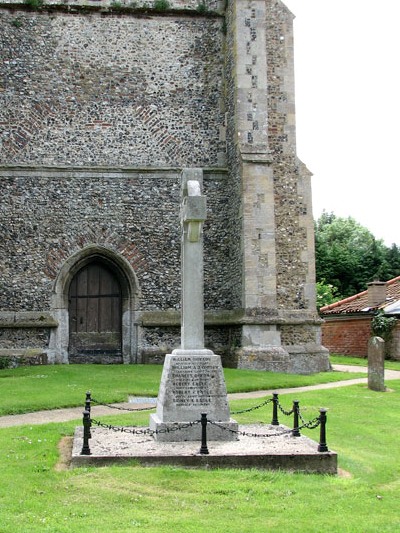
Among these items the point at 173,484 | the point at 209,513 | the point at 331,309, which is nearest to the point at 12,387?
the point at 173,484

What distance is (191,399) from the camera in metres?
9.13

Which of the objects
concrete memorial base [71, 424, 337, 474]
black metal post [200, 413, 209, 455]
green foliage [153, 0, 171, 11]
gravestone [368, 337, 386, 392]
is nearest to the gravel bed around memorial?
concrete memorial base [71, 424, 337, 474]

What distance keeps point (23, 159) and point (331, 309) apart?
56.3 feet

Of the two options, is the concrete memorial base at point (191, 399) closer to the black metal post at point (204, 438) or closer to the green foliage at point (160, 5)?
the black metal post at point (204, 438)

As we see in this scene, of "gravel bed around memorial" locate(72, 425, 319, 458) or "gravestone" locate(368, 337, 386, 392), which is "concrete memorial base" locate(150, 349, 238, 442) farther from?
"gravestone" locate(368, 337, 386, 392)

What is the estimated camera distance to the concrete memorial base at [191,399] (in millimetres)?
8953

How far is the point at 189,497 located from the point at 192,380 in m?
2.64

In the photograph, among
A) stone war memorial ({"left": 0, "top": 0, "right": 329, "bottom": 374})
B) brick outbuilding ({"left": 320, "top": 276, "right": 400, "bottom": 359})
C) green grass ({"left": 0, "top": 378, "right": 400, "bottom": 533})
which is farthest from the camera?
brick outbuilding ({"left": 320, "top": 276, "right": 400, "bottom": 359})

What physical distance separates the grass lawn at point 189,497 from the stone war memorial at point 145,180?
35.7ft

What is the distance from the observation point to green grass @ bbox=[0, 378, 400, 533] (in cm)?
588

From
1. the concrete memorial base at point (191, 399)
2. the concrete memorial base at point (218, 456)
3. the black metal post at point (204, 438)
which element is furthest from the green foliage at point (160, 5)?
the black metal post at point (204, 438)

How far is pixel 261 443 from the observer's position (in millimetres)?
8789

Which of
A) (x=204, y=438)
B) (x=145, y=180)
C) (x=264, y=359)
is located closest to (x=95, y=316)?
(x=145, y=180)

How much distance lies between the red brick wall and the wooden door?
11916mm
